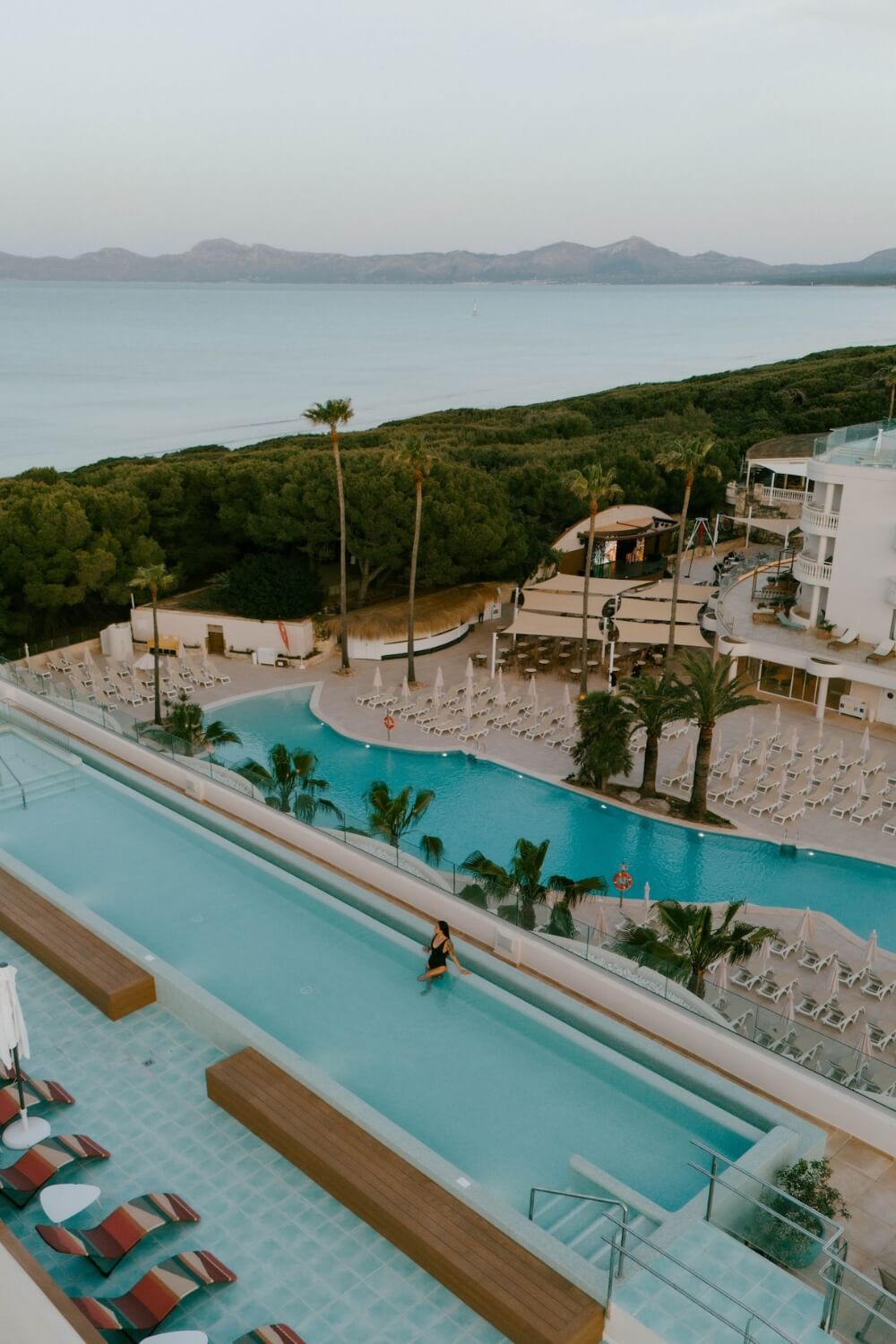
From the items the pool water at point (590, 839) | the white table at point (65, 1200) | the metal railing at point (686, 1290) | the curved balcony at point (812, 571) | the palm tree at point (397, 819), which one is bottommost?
the pool water at point (590, 839)

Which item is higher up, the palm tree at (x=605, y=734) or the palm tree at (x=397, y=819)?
the palm tree at (x=397, y=819)

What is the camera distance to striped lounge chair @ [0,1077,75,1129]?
346 inches

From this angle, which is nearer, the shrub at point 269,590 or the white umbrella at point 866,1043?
the white umbrella at point 866,1043

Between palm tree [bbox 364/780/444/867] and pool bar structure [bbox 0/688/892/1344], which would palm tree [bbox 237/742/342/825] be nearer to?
palm tree [bbox 364/780/444/867]

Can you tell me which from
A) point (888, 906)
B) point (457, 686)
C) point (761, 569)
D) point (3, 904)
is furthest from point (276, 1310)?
point (761, 569)

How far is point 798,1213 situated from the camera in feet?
24.7

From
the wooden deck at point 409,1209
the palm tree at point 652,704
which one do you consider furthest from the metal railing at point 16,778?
the palm tree at point 652,704

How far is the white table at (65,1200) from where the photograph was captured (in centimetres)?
749

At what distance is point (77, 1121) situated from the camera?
8.84 metres

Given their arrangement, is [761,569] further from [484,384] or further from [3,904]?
[484,384]

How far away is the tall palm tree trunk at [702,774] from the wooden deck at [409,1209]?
13.6 meters

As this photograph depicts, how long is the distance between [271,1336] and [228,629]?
26592 millimetres

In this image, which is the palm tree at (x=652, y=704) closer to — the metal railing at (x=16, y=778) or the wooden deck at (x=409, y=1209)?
the metal railing at (x=16, y=778)

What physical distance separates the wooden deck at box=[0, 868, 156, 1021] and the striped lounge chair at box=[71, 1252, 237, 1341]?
333cm
